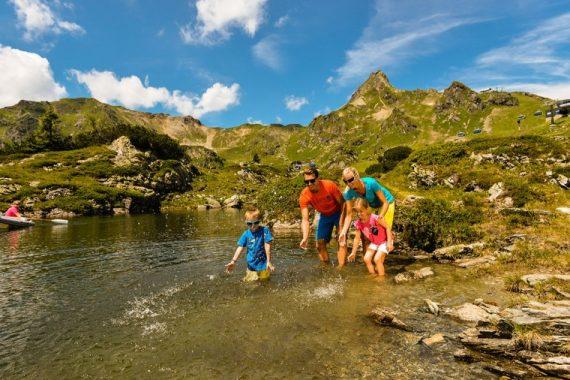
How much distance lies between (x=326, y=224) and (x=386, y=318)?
18.5 feet

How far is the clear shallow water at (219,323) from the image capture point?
23.3 ft

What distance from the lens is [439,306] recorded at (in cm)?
975

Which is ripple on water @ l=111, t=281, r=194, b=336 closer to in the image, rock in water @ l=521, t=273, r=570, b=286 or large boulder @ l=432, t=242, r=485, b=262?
rock in water @ l=521, t=273, r=570, b=286

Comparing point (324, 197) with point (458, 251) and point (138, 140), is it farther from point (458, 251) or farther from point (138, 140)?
point (138, 140)

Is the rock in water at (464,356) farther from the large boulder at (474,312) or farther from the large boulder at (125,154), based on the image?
the large boulder at (125,154)

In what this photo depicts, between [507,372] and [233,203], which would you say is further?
[233,203]

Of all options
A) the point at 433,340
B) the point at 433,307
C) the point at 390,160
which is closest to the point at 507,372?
the point at 433,340

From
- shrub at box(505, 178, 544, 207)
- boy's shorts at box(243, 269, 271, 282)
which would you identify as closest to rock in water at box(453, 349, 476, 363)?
boy's shorts at box(243, 269, 271, 282)

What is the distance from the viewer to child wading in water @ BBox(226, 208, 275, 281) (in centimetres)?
1294

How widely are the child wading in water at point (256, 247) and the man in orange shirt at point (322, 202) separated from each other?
147 centimetres

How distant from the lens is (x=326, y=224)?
1414 centimetres

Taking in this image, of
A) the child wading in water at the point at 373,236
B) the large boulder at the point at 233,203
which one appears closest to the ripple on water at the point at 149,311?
the child wading in water at the point at 373,236

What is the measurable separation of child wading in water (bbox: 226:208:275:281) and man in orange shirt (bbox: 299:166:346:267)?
147 centimetres

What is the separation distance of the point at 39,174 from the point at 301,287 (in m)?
91.6
